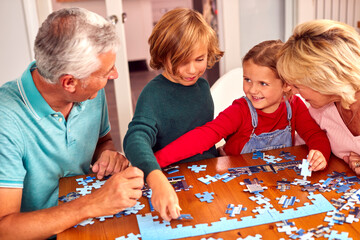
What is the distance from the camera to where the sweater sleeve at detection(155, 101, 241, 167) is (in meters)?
1.74

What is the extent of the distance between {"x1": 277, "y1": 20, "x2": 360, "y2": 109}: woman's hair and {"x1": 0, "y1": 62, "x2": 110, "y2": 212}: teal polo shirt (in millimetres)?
942

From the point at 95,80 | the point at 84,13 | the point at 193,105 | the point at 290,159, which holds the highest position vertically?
the point at 84,13

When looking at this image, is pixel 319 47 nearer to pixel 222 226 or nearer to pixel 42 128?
pixel 222 226

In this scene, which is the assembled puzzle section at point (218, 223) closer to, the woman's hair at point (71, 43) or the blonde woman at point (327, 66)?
the blonde woman at point (327, 66)

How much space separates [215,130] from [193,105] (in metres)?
0.18

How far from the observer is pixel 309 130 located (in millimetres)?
1913

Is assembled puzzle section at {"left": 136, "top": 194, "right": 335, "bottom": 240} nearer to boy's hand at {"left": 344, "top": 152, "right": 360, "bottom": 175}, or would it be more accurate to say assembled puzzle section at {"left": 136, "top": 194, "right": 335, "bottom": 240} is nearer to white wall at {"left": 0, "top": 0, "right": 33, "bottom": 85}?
boy's hand at {"left": 344, "top": 152, "right": 360, "bottom": 175}

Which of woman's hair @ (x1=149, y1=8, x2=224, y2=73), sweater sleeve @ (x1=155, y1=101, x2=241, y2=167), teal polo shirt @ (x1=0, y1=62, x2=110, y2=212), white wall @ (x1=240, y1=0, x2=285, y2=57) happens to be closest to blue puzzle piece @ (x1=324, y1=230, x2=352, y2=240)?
sweater sleeve @ (x1=155, y1=101, x2=241, y2=167)

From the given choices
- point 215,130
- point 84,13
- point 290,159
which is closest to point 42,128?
point 84,13

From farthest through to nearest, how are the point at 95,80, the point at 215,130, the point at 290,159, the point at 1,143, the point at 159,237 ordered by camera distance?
1. the point at 215,130
2. the point at 290,159
3. the point at 95,80
4. the point at 1,143
5. the point at 159,237

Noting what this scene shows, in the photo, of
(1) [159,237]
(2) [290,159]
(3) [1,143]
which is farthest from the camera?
(2) [290,159]

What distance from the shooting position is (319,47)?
4.97 ft

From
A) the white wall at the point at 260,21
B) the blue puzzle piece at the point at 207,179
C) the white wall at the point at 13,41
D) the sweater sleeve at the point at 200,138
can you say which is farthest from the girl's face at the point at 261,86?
the white wall at the point at 13,41

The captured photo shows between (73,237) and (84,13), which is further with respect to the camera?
(84,13)
